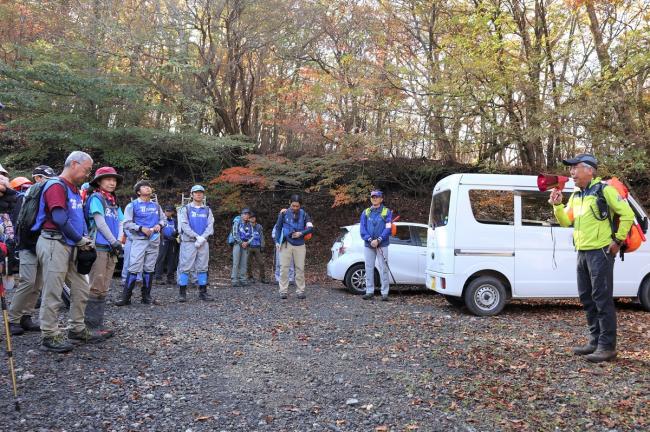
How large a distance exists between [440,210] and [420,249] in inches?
86.6

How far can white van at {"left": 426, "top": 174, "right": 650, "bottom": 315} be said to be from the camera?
286 inches

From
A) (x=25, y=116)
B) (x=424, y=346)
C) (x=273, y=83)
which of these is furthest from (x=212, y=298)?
(x=273, y=83)

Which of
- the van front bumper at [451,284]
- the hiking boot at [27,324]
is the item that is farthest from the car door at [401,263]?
the hiking boot at [27,324]

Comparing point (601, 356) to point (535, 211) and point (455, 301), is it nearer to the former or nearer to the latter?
point (535, 211)

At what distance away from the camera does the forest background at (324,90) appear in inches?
389

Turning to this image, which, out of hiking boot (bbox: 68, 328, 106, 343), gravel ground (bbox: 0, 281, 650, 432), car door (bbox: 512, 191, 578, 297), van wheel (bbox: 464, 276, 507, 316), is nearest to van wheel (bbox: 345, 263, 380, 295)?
van wheel (bbox: 464, 276, 507, 316)

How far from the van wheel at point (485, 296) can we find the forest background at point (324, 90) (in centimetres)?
387

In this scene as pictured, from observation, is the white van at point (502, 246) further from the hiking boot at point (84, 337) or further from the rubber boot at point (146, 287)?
the hiking boot at point (84, 337)

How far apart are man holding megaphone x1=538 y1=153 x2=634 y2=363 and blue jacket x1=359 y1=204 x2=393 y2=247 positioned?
3.97 metres

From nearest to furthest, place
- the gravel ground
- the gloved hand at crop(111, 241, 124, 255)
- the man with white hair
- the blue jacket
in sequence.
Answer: the gravel ground
the man with white hair
the gloved hand at crop(111, 241, 124, 255)
the blue jacket

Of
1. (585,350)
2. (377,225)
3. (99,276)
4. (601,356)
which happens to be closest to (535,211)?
(377,225)

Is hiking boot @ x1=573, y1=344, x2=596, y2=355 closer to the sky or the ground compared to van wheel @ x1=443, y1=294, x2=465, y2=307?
closer to the ground

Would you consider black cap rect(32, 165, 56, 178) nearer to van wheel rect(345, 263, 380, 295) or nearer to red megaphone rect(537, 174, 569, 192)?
red megaphone rect(537, 174, 569, 192)

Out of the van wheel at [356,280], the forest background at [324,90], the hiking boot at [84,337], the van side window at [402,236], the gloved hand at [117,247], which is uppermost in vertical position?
the forest background at [324,90]
